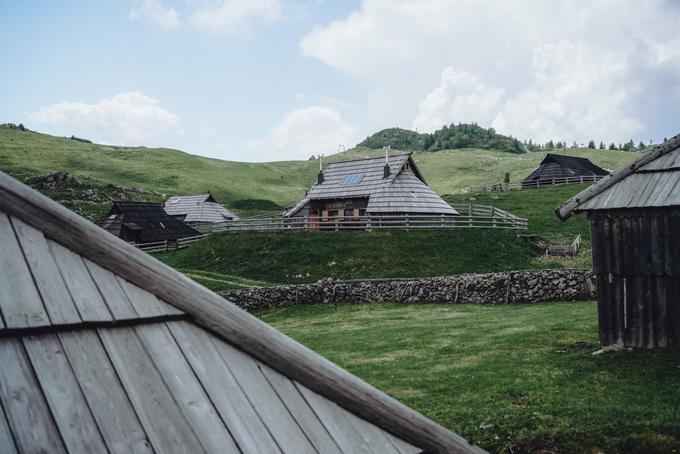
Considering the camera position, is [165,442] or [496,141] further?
[496,141]

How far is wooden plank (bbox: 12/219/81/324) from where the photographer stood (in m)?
2.06

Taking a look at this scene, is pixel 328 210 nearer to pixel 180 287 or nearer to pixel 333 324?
pixel 333 324

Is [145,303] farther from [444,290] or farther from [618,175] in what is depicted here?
[444,290]

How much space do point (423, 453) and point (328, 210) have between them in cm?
3926

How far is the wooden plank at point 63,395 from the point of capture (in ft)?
5.70

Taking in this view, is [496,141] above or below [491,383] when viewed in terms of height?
above

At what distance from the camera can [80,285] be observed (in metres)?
2.21

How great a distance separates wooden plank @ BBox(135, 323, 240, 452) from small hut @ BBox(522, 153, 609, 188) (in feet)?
205

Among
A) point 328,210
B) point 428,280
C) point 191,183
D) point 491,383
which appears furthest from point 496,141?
point 491,383

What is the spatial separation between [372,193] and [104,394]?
121 feet

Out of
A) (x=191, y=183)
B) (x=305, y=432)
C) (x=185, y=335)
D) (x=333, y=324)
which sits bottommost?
(x=333, y=324)

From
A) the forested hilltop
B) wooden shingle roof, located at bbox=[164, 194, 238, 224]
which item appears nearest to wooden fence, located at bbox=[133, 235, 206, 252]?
wooden shingle roof, located at bbox=[164, 194, 238, 224]

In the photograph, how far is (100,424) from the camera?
1.81 metres

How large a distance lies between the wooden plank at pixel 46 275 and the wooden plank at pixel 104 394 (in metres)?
0.09
